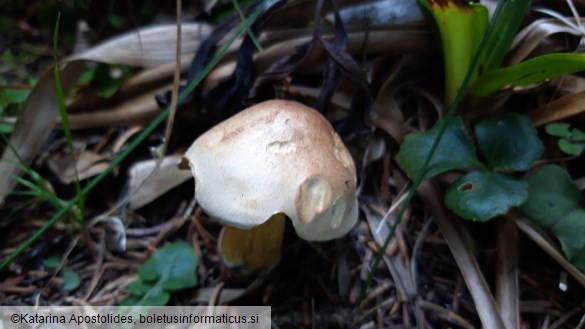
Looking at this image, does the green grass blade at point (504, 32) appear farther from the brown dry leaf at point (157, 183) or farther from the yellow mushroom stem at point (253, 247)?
the brown dry leaf at point (157, 183)

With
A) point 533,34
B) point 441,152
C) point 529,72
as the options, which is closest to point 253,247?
point 441,152

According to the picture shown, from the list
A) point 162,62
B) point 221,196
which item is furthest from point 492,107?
point 162,62

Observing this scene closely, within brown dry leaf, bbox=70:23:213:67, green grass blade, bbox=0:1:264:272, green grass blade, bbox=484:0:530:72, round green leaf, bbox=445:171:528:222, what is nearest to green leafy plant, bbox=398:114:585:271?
round green leaf, bbox=445:171:528:222

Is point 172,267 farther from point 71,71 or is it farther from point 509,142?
point 509,142

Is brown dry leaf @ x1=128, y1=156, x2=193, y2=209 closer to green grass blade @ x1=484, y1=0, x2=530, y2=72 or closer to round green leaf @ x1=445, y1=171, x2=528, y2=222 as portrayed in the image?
round green leaf @ x1=445, y1=171, x2=528, y2=222

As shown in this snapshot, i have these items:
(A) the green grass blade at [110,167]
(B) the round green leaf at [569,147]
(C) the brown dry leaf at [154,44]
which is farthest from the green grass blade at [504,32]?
(C) the brown dry leaf at [154,44]
